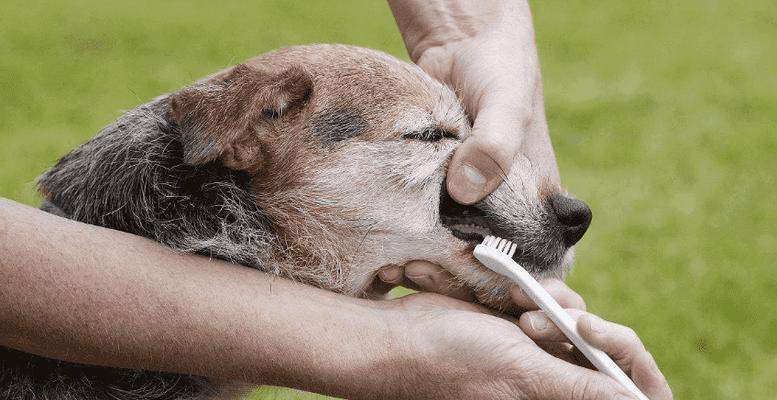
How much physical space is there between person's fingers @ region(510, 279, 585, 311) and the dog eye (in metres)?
0.52

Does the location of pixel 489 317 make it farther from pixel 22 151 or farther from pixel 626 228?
pixel 22 151

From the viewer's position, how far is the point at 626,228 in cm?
657

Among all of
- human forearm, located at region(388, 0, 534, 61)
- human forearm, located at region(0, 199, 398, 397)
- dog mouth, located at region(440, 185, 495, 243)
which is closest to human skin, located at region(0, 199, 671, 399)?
human forearm, located at region(0, 199, 398, 397)

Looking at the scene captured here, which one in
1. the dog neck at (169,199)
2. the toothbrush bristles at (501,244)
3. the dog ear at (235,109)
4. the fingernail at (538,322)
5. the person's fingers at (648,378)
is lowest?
the person's fingers at (648,378)

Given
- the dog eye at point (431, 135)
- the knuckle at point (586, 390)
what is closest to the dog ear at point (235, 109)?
the dog eye at point (431, 135)

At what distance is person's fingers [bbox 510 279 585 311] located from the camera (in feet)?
9.31

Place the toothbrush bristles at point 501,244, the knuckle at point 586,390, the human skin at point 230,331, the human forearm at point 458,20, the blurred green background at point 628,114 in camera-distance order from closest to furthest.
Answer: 1. the knuckle at point 586,390
2. the human skin at point 230,331
3. the toothbrush bristles at point 501,244
4. the human forearm at point 458,20
5. the blurred green background at point 628,114

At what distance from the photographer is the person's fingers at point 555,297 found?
2.84m

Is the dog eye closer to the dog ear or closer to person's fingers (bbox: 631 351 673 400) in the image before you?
the dog ear

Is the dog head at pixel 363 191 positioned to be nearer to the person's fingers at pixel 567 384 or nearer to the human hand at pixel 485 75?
the human hand at pixel 485 75

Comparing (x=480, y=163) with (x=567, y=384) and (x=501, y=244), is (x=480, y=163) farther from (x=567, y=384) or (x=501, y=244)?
(x=567, y=384)

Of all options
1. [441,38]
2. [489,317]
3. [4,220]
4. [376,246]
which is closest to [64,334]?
[4,220]

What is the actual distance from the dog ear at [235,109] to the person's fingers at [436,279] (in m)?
0.57

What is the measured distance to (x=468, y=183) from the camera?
2.83m
